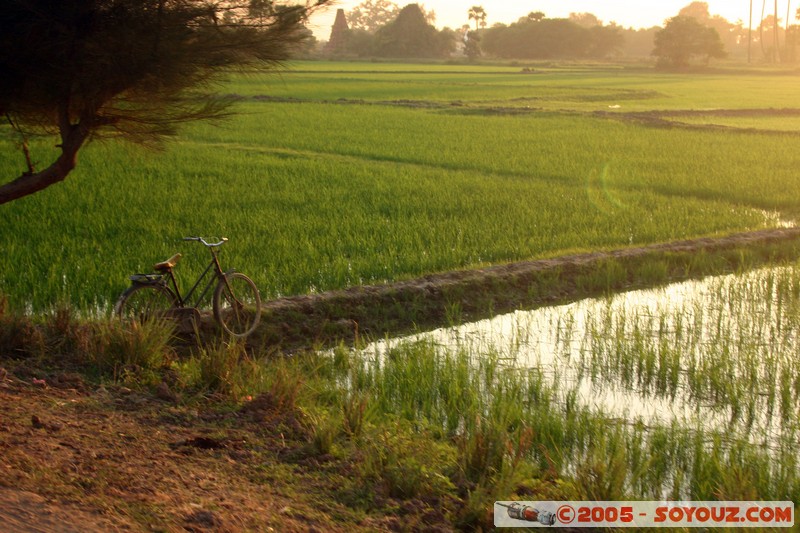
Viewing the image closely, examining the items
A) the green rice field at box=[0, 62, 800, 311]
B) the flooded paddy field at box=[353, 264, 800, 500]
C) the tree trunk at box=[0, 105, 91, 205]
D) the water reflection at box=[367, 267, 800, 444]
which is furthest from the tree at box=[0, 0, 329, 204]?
the water reflection at box=[367, 267, 800, 444]

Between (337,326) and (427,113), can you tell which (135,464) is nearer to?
(337,326)

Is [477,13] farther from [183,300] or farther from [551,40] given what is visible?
[183,300]

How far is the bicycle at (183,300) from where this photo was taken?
17.0 feet

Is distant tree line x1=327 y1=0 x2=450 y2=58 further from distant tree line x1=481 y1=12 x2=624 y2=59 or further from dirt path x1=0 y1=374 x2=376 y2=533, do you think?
dirt path x1=0 y1=374 x2=376 y2=533

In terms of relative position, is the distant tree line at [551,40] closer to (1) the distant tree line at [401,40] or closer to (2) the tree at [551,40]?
(2) the tree at [551,40]

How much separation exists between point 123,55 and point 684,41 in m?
55.0

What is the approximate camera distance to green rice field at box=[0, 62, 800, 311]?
725cm

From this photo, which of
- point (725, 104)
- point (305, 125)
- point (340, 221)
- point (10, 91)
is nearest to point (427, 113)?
point (305, 125)

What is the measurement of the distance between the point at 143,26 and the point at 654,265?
17.9ft

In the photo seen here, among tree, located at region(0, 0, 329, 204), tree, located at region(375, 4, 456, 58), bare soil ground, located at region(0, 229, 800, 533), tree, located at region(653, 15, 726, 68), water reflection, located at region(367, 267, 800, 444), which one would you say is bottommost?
water reflection, located at region(367, 267, 800, 444)

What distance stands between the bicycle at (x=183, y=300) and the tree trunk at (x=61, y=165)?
756mm

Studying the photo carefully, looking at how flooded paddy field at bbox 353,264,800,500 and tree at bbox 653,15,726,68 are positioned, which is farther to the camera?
tree at bbox 653,15,726,68

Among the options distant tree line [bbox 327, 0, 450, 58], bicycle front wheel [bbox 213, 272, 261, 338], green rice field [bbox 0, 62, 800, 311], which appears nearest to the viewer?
bicycle front wheel [bbox 213, 272, 261, 338]

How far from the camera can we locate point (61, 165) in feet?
15.3
